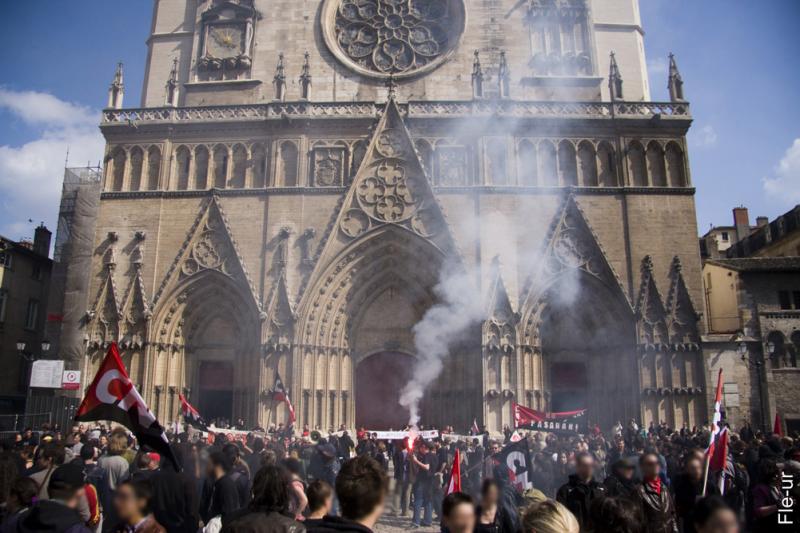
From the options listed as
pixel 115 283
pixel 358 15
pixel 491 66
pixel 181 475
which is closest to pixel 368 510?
pixel 181 475

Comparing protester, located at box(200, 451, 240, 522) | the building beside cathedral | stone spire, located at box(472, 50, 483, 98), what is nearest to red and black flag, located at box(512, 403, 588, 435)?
the building beside cathedral

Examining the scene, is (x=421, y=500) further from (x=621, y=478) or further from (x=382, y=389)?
(x=382, y=389)

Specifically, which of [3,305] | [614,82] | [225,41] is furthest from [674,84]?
[3,305]

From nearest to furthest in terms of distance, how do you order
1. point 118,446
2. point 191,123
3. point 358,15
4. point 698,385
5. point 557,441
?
point 118,446, point 557,441, point 698,385, point 191,123, point 358,15

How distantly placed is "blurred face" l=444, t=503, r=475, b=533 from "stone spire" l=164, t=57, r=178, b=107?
2627cm

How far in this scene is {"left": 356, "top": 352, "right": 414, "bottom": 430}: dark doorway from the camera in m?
25.3

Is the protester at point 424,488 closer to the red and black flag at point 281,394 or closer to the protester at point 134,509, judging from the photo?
the red and black flag at point 281,394

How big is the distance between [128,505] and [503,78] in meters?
24.7

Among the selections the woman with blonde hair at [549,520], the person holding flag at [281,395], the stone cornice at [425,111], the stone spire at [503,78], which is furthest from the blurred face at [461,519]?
the stone spire at [503,78]

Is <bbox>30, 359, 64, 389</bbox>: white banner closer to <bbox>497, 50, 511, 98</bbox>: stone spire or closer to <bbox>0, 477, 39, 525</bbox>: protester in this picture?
<bbox>497, 50, 511, 98</bbox>: stone spire

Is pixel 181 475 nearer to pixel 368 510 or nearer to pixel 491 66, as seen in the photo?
pixel 368 510

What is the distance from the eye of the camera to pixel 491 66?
2778 cm

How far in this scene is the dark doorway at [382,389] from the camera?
25.3 metres

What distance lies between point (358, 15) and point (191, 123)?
31.2ft
